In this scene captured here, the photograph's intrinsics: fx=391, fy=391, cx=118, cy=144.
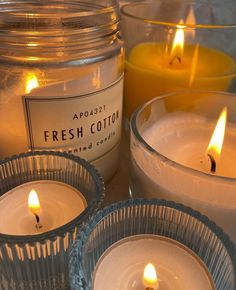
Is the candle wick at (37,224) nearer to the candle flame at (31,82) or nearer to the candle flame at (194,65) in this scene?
the candle flame at (31,82)

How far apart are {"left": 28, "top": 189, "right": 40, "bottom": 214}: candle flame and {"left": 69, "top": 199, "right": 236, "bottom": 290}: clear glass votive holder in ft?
0.23

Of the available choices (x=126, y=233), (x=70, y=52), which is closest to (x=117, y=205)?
(x=126, y=233)

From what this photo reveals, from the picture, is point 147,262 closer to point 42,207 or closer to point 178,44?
point 42,207

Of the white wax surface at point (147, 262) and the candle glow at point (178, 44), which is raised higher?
the candle glow at point (178, 44)

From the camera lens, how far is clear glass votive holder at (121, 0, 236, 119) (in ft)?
1.51

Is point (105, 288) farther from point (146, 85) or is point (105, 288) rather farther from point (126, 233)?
point (146, 85)

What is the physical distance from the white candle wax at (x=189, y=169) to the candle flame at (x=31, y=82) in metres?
0.11

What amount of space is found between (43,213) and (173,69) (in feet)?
0.80

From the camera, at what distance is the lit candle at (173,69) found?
46cm

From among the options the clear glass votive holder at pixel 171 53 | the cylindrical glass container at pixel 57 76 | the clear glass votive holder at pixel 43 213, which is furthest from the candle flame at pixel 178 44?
the clear glass votive holder at pixel 43 213

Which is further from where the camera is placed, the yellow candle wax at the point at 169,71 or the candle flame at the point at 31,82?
the yellow candle wax at the point at 169,71

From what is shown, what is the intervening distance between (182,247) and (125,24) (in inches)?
11.5

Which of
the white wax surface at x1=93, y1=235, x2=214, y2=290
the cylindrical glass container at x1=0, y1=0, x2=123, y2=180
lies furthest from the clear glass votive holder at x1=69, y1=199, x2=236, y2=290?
the cylindrical glass container at x1=0, y1=0, x2=123, y2=180

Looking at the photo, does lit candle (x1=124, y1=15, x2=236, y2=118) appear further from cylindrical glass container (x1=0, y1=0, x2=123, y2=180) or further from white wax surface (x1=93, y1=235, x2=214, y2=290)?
white wax surface (x1=93, y1=235, x2=214, y2=290)
